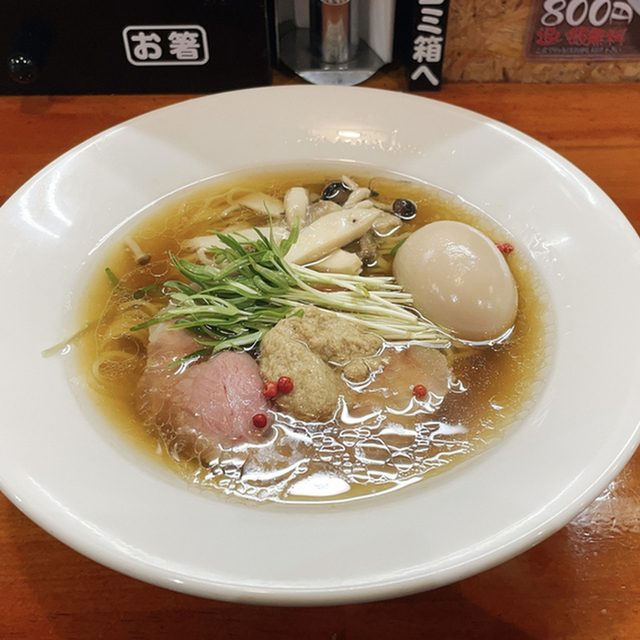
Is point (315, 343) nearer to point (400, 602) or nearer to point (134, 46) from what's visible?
point (400, 602)

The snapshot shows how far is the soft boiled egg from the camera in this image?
159 centimetres

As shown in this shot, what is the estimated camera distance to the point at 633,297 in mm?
1407

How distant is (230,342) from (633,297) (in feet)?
3.52

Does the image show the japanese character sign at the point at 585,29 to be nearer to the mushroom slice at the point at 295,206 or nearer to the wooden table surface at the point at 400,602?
the mushroom slice at the point at 295,206

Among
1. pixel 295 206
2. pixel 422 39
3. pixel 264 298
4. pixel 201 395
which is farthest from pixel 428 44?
pixel 201 395

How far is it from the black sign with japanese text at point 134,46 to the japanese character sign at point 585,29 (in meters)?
1.22

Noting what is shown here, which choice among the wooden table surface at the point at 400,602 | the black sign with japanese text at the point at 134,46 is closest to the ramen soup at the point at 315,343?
the wooden table surface at the point at 400,602

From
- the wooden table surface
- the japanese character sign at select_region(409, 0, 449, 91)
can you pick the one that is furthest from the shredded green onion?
the japanese character sign at select_region(409, 0, 449, 91)

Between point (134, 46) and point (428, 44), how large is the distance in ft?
4.25

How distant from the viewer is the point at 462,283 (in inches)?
62.6

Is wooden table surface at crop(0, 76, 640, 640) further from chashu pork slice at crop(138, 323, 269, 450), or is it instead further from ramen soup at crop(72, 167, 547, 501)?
chashu pork slice at crop(138, 323, 269, 450)

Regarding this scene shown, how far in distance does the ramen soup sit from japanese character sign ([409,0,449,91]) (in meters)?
0.86

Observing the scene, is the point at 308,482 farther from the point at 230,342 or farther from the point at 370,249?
the point at 370,249

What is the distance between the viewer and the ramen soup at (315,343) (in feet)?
4.47
